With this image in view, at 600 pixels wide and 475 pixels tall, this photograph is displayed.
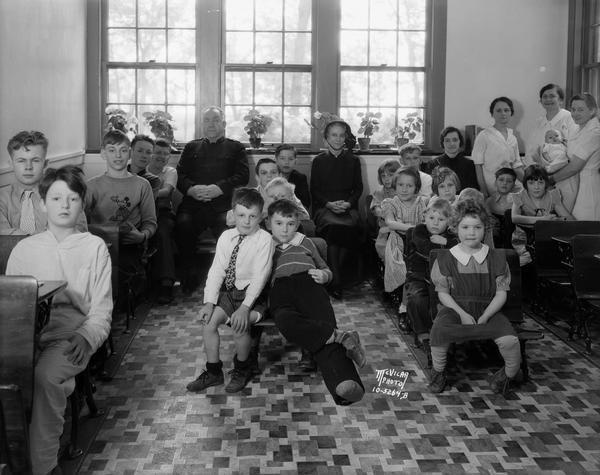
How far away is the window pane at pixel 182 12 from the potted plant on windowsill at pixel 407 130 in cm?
221

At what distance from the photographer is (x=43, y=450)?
2.51 m

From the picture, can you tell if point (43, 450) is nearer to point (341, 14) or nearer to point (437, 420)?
point (437, 420)

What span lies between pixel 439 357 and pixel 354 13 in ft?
14.6

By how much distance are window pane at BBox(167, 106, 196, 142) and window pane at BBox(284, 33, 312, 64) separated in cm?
107

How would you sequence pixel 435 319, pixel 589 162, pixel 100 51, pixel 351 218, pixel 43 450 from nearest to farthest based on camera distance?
pixel 43 450 < pixel 435 319 < pixel 589 162 < pixel 351 218 < pixel 100 51

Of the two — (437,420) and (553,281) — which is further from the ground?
(553,281)

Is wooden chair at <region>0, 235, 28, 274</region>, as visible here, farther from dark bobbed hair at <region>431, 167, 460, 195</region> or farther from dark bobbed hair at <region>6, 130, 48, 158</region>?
dark bobbed hair at <region>431, 167, 460, 195</region>

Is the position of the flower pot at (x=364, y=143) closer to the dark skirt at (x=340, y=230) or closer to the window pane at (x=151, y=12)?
the dark skirt at (x=340, y=230)

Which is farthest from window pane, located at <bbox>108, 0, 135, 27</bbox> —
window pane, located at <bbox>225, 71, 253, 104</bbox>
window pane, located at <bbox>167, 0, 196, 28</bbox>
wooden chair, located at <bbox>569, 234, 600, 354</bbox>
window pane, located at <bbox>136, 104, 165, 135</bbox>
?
wooden chair, located at <bbox>569, 234, 600, 354</bbox>

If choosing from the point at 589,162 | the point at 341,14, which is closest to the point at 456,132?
the point at 589,162

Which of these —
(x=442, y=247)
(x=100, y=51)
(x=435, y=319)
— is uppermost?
(x=100, y=51)

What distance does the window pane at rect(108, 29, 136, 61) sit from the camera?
7253mm

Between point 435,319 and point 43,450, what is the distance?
208 cm

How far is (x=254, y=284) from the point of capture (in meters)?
3.86
